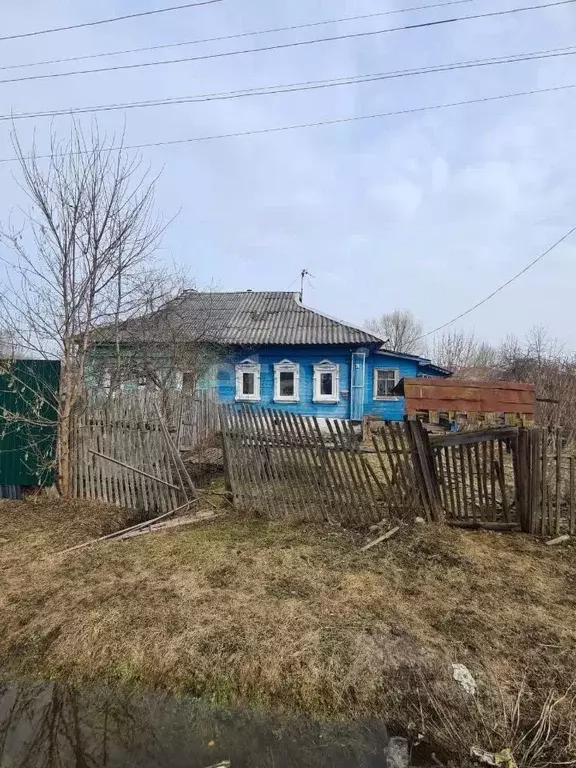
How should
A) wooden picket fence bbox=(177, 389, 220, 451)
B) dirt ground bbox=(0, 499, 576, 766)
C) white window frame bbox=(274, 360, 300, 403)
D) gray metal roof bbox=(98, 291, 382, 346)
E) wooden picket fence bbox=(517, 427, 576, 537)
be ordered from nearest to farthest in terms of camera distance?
dirt ground bbox=(0, 499, 576, 766) < wooden picket fence bbox=(517, 427, 576, 537) < wooden picket fence bbox=(177, 389, 220, 451) < gray metal roof bbox=(98, 291, 382, 346) < white window frame bbox=(274, 360, 300, 403)

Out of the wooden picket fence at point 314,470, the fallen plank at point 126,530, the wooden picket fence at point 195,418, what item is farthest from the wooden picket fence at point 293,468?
the wooden picket fence at point 195,418

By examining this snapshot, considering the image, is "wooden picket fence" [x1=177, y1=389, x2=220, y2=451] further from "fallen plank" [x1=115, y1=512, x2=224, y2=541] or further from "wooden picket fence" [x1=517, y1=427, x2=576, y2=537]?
"wooden picket fence" [x1=517, y1=427, x2=576, y2=537]

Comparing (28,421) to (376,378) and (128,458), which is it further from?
(376,378)

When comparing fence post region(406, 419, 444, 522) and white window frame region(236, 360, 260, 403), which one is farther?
white window frame region(236, 360, 260, 403)

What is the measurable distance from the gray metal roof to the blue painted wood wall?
0.50 m

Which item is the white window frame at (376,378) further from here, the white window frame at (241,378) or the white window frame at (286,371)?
the white window frame at (241,378)

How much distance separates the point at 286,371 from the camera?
17688 millimetres

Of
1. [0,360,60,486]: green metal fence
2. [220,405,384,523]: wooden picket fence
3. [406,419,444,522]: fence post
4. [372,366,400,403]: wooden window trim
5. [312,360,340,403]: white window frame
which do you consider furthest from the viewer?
[312,360,340,403]: white window frame

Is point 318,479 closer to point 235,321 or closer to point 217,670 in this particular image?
point 217,670

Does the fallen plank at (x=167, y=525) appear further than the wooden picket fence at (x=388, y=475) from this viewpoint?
Yes

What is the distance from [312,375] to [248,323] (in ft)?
12.9

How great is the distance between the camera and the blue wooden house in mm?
16781

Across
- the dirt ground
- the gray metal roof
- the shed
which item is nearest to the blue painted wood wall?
the gray metal roof

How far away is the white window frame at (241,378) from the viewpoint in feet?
58.3
